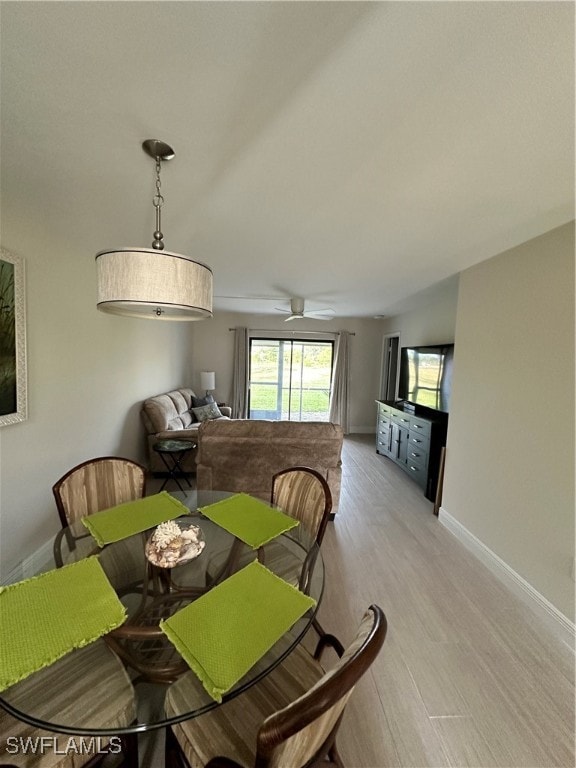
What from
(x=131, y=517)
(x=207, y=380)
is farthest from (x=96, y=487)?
(x=207, y=380)

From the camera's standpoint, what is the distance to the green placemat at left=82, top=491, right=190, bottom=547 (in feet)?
4.72

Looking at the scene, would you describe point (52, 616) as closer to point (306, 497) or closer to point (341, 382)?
Answer: point (306, 497)

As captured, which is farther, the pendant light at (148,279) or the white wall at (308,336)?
the white wall at (308,336)

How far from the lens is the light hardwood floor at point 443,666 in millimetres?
1201

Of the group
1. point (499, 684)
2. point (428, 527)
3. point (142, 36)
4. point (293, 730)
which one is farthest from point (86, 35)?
point (428, 527)

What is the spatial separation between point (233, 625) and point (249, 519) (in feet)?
2.14

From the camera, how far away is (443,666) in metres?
1.52

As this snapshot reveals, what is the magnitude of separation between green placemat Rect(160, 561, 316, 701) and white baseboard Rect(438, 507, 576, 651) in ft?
5.80

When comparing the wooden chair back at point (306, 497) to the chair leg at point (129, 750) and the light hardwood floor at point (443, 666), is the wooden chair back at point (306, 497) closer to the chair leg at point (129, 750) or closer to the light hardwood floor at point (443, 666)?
the light hardwood floor at point (443, 666)

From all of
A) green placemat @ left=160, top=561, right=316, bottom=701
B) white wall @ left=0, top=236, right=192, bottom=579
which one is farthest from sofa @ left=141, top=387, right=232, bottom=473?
green placemat @ left=160, top=561, right=316, bottom=701

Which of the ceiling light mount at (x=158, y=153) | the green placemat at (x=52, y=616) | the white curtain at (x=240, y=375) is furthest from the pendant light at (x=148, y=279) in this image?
the white curtain at (x=240, y=375)

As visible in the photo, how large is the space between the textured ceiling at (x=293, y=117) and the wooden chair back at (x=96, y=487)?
4.89ft

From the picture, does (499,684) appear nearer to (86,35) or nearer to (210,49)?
(210,49)

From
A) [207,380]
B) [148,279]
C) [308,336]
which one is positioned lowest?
[207,380]
